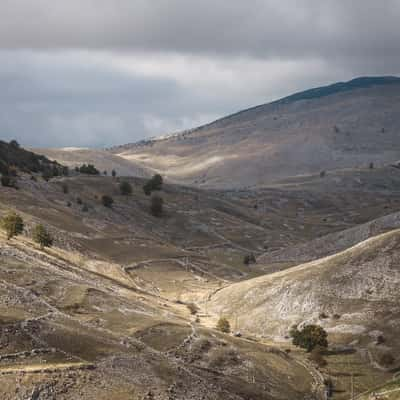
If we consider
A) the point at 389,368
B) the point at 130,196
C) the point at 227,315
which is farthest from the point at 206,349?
the point at 130,196

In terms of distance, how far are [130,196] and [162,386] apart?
13590 centimetres

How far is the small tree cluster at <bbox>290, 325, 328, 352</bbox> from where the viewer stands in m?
75.5

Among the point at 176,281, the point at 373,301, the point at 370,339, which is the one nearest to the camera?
the point at 370,339

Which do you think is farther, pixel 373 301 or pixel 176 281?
pixel 176 281

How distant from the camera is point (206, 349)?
65.3 metres

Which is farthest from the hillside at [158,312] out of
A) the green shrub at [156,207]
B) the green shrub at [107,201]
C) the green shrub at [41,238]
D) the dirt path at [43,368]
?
the green shrub at [156,207]

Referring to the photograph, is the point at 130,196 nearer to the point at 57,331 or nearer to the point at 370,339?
the point at 370,339

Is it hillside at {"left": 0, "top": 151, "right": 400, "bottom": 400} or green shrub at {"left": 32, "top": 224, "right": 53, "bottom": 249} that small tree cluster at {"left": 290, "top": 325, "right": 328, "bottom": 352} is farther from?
green shrub at {"left": 32, "top": 224, "right": 53, "bottom": 249}

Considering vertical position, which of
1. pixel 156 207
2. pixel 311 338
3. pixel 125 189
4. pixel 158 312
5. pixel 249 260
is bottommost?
pixel 249 260

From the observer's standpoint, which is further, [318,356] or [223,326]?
[223,326]

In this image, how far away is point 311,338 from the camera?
7550 centimetres

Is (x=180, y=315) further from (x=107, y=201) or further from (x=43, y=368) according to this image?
(x=107, y=201)

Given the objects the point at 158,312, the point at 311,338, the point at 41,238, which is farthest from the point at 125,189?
the point at 311,338

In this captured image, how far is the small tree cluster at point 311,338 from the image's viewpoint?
7550 cm
